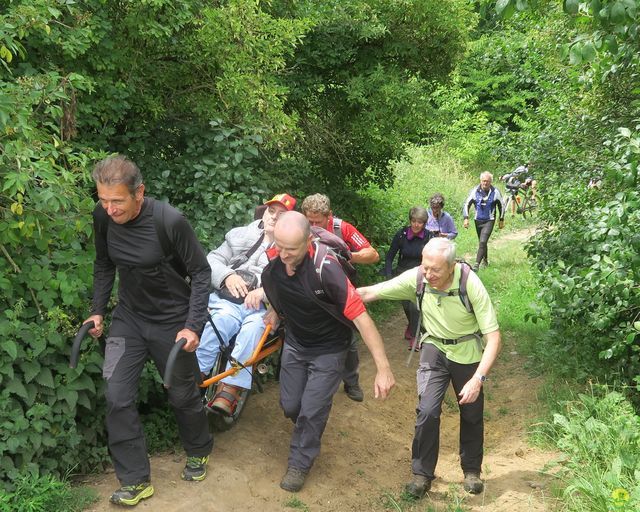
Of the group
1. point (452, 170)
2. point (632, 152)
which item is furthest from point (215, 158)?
point (452, 170)

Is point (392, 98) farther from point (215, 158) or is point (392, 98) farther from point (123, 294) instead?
point (123, 294)

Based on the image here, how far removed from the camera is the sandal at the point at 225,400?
17.9 feet

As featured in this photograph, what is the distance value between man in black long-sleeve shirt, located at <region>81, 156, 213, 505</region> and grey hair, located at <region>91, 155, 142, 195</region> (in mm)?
18

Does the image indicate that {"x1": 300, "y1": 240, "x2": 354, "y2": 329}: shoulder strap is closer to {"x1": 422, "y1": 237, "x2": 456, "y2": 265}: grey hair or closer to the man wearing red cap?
{"x1": 422, "y1": 237, "x2": 456, "y2": 265}: grey hair

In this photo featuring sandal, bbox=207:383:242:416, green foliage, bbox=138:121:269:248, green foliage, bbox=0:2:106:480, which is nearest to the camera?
green foliage, bbox=0:2:106:480

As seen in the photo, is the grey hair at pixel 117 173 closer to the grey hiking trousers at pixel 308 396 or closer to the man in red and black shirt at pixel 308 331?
the man in red and black shirt at pixel 308 331

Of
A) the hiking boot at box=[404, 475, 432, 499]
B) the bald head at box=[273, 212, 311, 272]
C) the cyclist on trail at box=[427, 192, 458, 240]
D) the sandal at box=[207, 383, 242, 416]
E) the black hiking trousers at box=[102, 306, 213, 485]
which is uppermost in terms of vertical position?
the bald head at box=[273, 212, 311, 272]

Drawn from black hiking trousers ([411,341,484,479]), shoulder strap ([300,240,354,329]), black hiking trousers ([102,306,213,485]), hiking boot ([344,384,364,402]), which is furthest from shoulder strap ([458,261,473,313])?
hiking boot ([344,384,364,402])

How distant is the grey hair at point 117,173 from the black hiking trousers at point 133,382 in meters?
0.98

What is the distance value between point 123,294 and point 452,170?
22.6m

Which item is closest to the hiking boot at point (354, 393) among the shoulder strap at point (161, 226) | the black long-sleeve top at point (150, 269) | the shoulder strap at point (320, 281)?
the shoulder strap at point (320, 281)

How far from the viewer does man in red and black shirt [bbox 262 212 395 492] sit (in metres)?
4.79

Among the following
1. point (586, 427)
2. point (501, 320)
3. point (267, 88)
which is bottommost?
point (501, 320)

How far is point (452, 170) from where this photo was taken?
26328 millimetres
